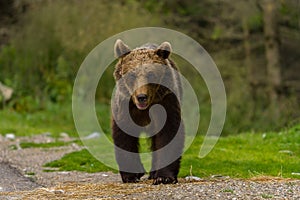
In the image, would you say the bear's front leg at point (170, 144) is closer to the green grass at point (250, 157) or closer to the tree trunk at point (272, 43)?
the green grass at point (250, 157)

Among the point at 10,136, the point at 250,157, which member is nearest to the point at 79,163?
the point at 250,157

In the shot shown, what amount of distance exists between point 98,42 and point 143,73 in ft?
40.3

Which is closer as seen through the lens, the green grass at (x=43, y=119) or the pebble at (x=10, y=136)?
the pebble at (x=10, y=136)

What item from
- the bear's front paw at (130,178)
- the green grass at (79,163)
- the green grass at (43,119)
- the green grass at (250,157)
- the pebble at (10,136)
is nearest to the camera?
the bear's front paw at (130,178)

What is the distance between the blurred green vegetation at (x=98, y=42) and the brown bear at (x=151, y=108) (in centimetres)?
890

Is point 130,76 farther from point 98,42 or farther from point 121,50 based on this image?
point 98,42

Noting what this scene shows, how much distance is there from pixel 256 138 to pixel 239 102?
628 cm

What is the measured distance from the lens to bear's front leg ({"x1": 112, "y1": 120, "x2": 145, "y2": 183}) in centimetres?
805

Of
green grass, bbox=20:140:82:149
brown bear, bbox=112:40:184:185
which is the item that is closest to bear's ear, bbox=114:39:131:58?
brown bear, bbox=112:40:184:185

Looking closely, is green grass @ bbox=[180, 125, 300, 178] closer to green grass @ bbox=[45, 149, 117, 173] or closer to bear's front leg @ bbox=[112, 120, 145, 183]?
bear's front leg @ bbox=[112, 120, 145, 183]

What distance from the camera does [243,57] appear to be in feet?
80.3

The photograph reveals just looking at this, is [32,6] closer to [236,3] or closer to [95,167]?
[236,3]

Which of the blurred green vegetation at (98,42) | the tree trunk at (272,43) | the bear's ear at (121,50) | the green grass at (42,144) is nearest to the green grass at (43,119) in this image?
the blurred green vegetation at (98,42)

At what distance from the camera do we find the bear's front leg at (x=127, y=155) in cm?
805
